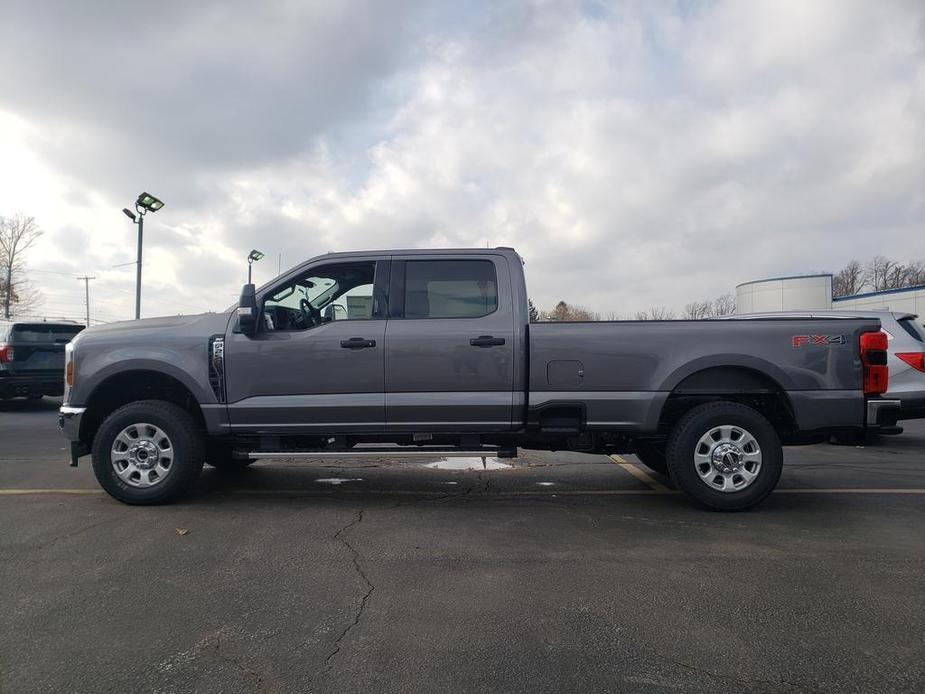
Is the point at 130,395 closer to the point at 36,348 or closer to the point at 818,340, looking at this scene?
the point at 818,340

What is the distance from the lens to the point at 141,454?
209 inches

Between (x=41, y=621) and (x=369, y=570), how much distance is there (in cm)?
175

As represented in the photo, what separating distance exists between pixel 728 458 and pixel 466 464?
3.22m

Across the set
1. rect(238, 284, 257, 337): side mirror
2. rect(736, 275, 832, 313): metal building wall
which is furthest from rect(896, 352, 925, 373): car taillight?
rect(736, 275, 832, 313): metal building wall

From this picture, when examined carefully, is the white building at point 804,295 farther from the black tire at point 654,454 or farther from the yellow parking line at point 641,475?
the black tire at point 654,454

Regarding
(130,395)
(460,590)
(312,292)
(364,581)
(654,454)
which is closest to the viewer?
(460,590)

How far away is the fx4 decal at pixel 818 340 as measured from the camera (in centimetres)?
508

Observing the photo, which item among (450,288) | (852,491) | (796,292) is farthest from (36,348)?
(796,292)

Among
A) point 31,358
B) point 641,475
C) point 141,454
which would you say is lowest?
point 641,475

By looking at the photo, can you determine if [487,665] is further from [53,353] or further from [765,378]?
[53,353]

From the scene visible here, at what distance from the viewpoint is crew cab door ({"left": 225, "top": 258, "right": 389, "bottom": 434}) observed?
522 cm

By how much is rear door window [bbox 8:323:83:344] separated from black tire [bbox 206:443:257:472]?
7913 mm

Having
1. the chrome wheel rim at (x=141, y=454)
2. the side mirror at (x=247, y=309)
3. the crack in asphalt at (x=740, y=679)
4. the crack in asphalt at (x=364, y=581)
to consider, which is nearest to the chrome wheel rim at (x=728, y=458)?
the crack in asphalt at (x=740, y=679)

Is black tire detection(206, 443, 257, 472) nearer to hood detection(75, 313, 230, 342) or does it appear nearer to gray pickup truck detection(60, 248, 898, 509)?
gray pickup truck detection(60, 248, 898, 509)
